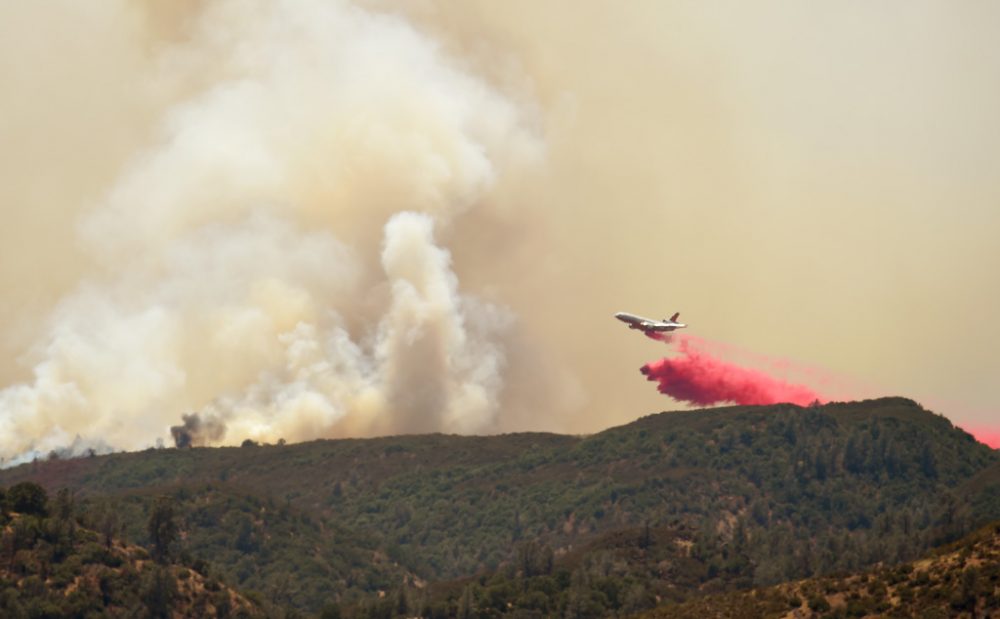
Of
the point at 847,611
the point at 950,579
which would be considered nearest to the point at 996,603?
the point at 950,579

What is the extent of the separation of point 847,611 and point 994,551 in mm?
19239

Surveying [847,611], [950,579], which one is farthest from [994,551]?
[847,611]

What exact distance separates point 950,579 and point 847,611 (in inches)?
567

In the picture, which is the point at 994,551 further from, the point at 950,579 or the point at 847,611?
the point at 847,611

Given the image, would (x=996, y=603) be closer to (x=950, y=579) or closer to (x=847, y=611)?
(x=950, y=579)

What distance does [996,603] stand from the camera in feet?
585

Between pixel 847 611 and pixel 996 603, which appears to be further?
pixel 847 611

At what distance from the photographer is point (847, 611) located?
648 feet

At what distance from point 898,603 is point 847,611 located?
7055mm

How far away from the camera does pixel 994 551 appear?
7421 inches

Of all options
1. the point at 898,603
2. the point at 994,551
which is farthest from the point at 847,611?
the point at 994,551

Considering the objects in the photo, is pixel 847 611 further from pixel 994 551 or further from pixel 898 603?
pixel 994 551

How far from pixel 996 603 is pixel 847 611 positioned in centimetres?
2305

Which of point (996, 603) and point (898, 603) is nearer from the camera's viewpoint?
point (996, 603)
